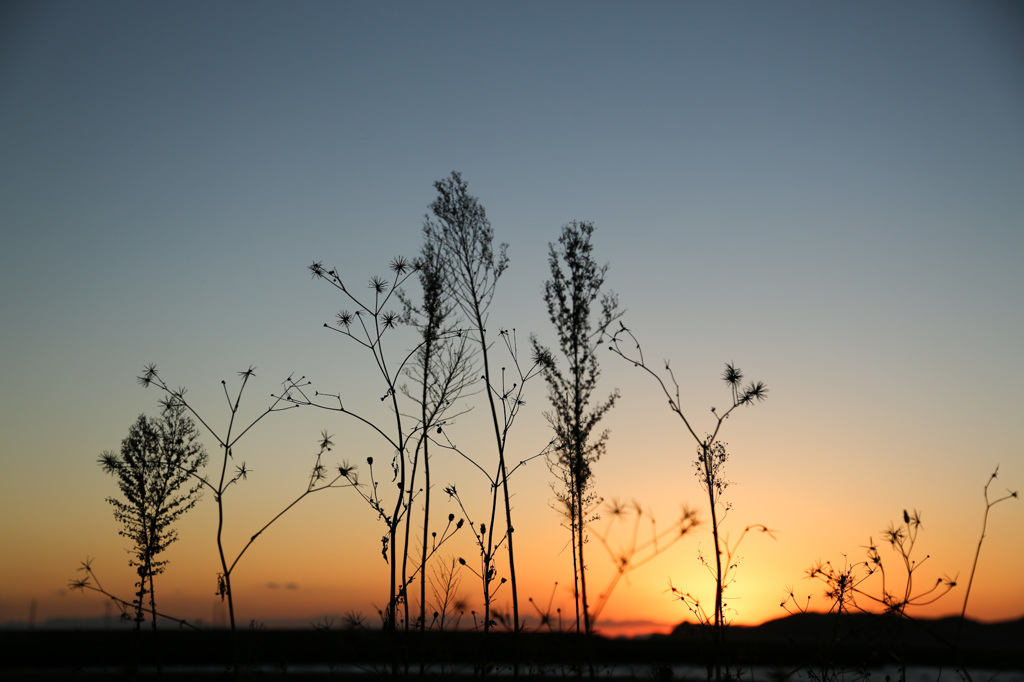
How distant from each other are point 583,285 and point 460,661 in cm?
1137

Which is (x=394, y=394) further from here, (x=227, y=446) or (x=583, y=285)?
(x=583, y=285)

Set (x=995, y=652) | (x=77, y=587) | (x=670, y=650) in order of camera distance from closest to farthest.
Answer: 1. (x=77, y=587)
2. (x=670, y=650)
3. (x=995, y=652)

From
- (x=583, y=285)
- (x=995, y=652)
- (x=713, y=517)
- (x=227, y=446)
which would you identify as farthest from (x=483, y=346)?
(x=995, y=652)

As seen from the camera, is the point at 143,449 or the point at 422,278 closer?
the point at 422,278

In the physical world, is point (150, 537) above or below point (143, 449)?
below

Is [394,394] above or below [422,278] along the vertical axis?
below

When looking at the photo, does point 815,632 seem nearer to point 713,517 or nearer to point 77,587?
point 713,517

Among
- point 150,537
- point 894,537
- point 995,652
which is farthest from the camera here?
point 995,652

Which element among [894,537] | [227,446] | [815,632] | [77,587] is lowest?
[815,632]

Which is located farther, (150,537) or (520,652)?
(150,537)

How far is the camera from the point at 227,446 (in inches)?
255

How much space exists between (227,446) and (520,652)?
4.25 m

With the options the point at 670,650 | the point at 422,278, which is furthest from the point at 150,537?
the point at 670,650

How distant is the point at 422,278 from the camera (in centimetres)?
1087
